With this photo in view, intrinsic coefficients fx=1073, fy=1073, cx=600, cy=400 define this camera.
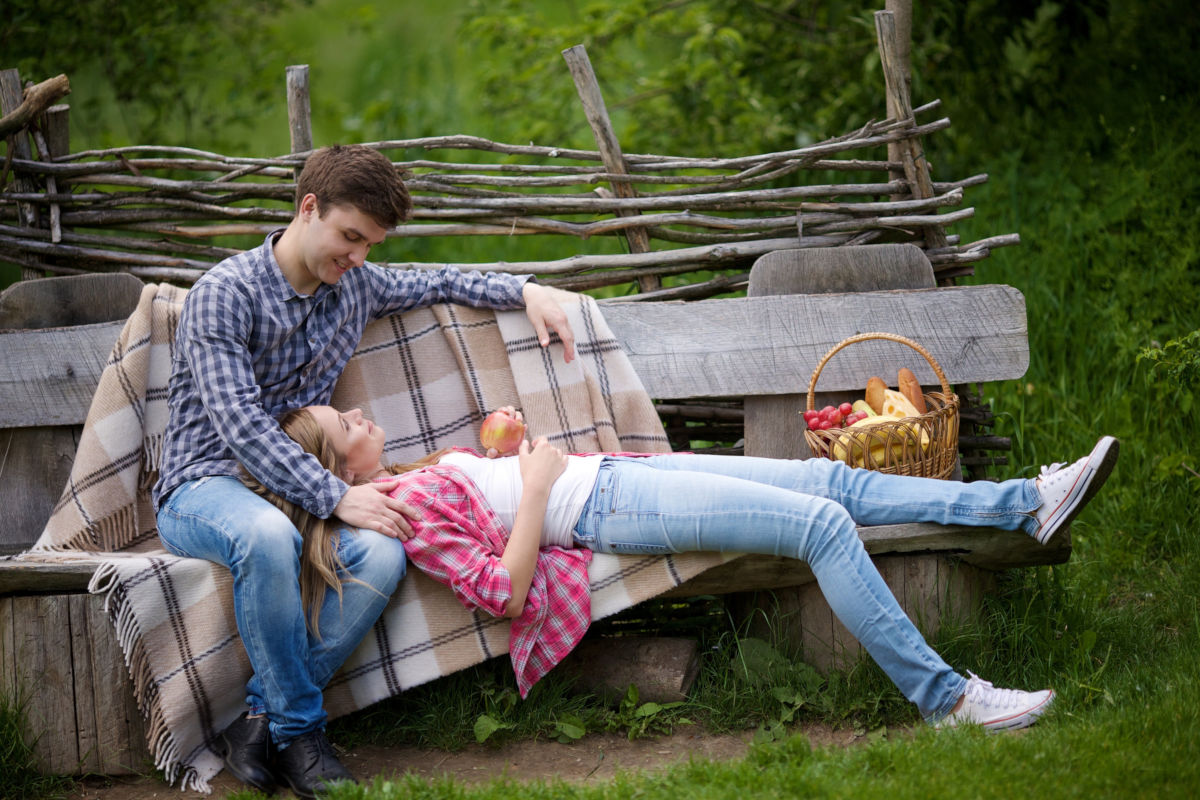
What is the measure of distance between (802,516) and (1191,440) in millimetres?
2215

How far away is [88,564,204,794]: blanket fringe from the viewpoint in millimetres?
2797

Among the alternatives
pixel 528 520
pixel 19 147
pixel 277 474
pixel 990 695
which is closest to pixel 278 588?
pixel 277 474

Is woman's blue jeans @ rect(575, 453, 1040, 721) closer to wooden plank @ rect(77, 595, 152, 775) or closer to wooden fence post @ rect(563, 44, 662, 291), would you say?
wooden fence post @ rect(563, 44, 662, 291)

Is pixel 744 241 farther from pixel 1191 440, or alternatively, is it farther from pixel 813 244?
pixel 1191 440

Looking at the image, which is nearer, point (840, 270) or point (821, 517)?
point (821, 517)

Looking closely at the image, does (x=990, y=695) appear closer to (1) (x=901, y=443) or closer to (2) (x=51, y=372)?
(1) (x=901, y=443)

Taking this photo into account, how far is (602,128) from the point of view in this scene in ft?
12.9

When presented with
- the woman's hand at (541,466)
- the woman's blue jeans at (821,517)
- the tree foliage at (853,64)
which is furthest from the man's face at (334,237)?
the tree foliage at (853,64)

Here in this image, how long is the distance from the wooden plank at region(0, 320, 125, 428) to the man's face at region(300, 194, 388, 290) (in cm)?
112

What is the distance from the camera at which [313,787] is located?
8.64 feet

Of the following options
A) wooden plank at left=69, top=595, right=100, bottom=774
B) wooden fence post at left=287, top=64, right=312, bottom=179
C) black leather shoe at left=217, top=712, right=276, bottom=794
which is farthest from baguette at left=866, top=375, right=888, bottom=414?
wooden plank at left=69, top=595, right=100, bottom=774

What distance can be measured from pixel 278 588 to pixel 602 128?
2092 mm

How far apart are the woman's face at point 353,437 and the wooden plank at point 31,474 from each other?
1.17 metres

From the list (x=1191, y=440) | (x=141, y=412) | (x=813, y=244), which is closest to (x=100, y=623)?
(x=141, y=412)
